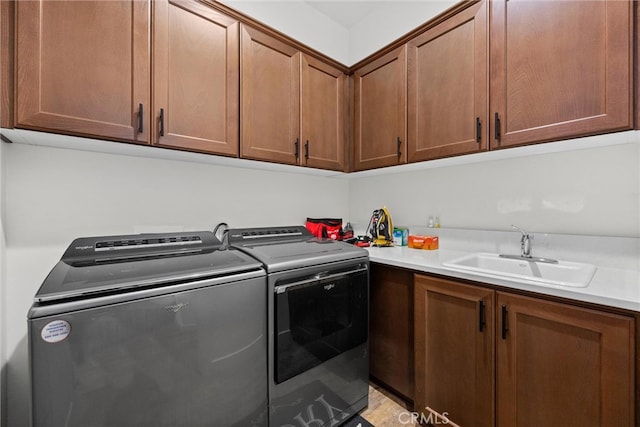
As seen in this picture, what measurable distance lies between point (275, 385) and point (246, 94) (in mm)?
1580

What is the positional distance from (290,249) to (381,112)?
122 centimetres

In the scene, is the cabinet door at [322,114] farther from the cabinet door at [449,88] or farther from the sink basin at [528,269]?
the sink basin at [528,269]

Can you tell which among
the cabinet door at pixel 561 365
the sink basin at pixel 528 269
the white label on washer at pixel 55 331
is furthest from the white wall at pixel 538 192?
the white label on washer at pixel 55 331

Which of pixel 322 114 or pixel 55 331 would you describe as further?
pixel 322 114

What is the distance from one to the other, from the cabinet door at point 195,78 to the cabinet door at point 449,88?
1136 mm

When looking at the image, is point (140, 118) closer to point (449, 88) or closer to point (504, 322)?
point (449, 88)

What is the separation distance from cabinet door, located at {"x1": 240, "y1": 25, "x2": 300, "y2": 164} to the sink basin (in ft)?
4.06

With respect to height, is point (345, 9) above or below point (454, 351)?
above

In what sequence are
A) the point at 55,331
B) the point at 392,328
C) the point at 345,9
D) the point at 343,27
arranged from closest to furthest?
the point at 55,331 → the point at 392,328 → the point at 345,9 → the point at 343,27

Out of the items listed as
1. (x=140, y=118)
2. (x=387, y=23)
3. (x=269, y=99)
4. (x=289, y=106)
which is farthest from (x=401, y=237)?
(x=140, y=118)

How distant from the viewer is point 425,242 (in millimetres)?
1979

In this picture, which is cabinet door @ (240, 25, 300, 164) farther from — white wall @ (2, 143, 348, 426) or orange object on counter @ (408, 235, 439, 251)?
A: orange object on counter @ (408, 235, 439, 251)

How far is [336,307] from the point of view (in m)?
1.49

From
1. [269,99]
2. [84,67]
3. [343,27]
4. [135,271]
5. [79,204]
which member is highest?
[343,27]
